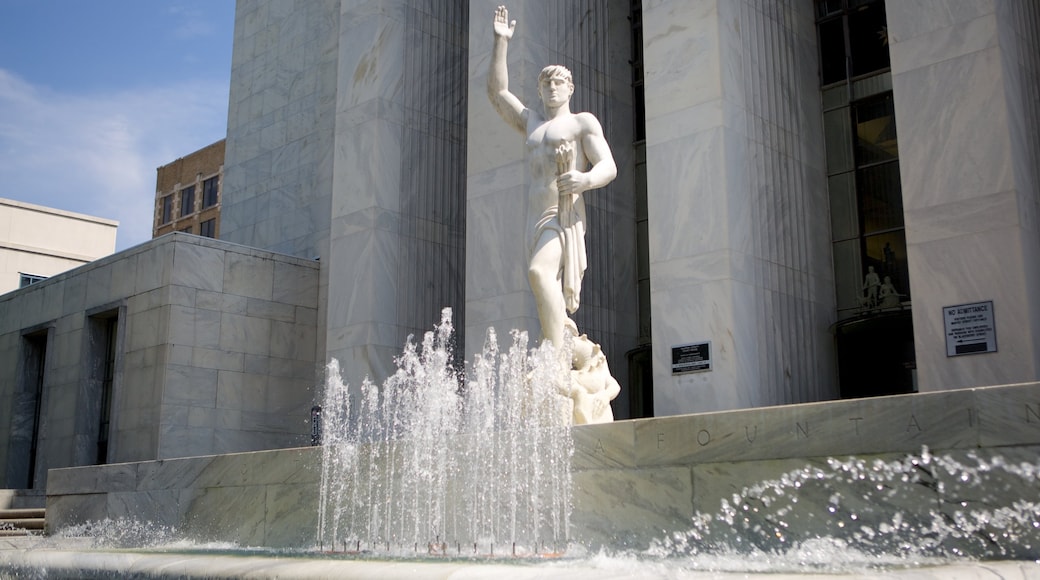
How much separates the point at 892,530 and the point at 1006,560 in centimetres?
74

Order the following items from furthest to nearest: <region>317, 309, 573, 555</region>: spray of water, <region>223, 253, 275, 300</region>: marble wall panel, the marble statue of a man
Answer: <region>223, 253, 275, 300</region>: marble wall panel → the marble statue of a man → <region>317, 309, 573, 555</region>: spray of water

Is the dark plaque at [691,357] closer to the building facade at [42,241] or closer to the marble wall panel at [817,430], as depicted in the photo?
the marble wall panel at [817,430]

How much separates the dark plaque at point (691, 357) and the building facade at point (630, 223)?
3 centimetres

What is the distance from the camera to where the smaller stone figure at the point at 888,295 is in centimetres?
1603

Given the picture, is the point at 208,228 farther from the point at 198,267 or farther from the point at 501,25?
the point at 501,25

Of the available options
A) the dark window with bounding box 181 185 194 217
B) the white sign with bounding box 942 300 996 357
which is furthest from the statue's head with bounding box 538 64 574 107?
the dark window with bounding box 181 185 194 217

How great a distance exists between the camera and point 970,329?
11.8m

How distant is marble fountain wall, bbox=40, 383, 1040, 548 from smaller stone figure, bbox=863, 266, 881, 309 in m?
9.09

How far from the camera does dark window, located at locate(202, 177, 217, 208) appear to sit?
174ft

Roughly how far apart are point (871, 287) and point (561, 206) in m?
7.32

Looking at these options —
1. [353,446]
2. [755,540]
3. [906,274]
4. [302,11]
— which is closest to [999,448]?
[755,540]

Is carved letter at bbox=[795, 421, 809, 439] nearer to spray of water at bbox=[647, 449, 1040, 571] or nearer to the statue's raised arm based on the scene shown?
spray of water at bbox=[647, 449, 1040, 571]

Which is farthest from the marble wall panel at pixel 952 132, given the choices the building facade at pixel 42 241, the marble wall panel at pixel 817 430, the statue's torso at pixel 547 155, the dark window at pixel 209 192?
the dark window at pixel 209 192

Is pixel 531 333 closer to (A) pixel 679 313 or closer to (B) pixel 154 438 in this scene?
(A) pixel 679 313
